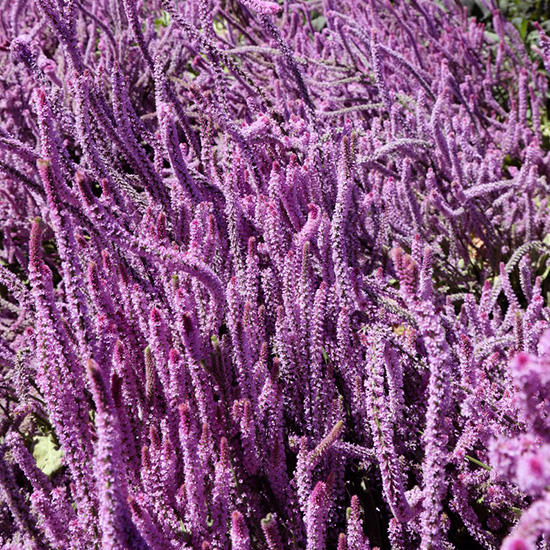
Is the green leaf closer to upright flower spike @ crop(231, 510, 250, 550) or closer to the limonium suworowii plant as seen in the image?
the limonium suworowii plant

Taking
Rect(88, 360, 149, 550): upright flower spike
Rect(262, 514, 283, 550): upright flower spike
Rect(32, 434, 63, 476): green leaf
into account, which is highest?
Rect(88, 360, 149, 550): upright flower spike

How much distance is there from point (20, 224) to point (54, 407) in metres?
1.83

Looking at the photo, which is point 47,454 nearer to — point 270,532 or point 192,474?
point 192,474

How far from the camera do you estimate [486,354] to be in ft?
5.28

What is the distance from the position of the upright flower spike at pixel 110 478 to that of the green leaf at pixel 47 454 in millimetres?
1106

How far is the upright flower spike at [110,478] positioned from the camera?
0.83m

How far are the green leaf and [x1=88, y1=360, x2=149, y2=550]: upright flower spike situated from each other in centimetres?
111

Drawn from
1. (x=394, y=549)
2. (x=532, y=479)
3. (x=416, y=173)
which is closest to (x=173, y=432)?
(x=394, y=549)

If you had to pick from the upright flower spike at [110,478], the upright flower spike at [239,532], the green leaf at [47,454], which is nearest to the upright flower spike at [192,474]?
the upright flower spike at [239,532]

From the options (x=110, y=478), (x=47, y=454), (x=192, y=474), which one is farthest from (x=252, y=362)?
(x=47, y=454)

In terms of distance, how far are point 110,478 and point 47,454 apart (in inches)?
49.4

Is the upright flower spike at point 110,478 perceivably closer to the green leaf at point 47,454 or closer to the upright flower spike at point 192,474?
the upright flower spike at point 192,474

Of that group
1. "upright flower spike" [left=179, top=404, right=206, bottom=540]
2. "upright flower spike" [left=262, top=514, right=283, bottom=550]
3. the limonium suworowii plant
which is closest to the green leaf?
the limonium suworowii plant

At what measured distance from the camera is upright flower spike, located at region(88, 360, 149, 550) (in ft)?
2.73
